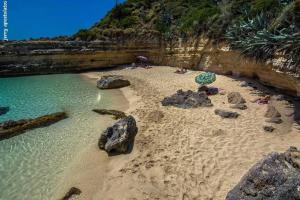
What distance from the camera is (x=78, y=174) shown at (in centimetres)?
993

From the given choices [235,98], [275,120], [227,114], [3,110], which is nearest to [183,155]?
[227,114]

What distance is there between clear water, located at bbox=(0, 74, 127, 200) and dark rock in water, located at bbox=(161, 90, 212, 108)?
4.17 m

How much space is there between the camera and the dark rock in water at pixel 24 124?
14.0 metres

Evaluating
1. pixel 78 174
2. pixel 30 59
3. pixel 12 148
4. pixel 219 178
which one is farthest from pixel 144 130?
pixel 30 59

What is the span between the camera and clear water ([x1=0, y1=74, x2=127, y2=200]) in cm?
952

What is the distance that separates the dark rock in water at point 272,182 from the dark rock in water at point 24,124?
38.4ft

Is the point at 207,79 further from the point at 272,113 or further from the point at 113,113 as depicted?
the point at 113,113

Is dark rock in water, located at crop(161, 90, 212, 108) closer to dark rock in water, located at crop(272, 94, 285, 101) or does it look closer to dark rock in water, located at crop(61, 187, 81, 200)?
dark rock in water, located at crop(272, 94, 285, 101)

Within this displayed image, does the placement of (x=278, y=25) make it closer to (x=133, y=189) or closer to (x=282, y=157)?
(x=282, y=157)

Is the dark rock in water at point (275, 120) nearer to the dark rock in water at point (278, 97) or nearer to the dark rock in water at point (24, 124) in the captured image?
the dark rock in water at point (278, 97)

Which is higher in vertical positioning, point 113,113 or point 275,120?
point 275,120

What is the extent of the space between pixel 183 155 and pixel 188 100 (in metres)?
7.00

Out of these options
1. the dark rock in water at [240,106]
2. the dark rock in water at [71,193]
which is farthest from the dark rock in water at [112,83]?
the dark rock in water at [71,193]

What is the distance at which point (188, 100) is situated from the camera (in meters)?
17.2
